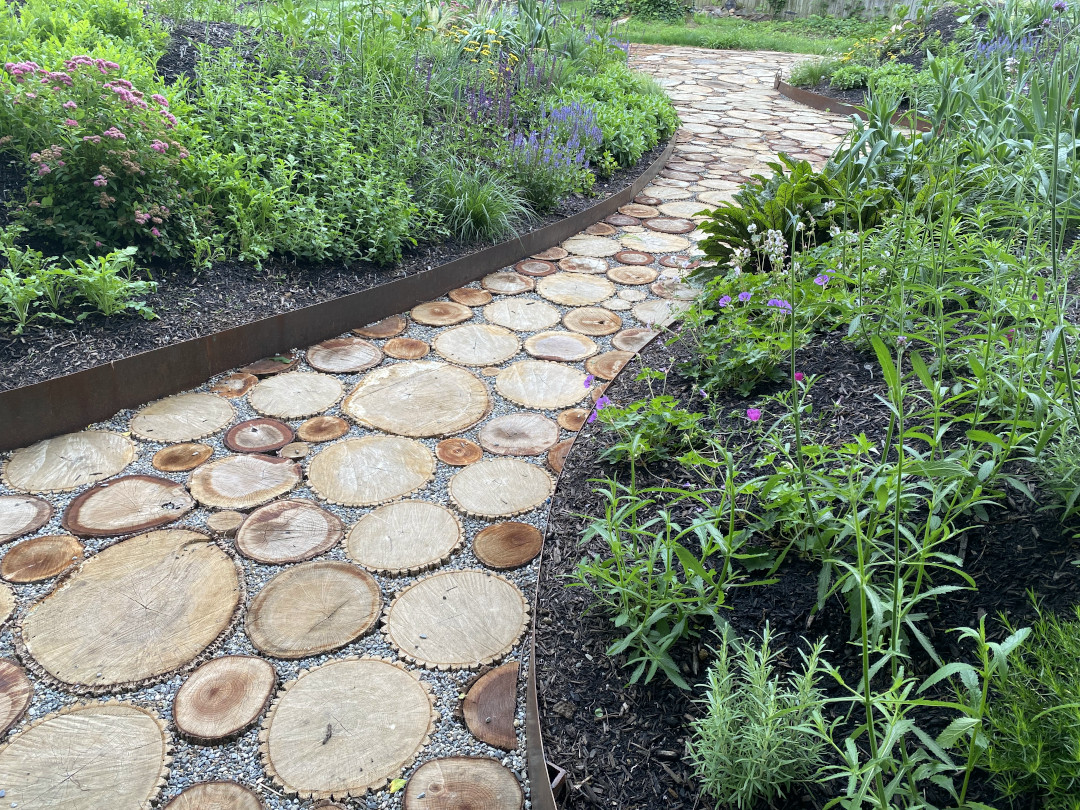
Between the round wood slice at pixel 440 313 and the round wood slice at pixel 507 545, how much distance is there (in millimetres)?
1453

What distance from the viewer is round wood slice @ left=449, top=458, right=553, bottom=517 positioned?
89.4 inches

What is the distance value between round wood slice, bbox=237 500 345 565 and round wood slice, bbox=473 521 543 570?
425mm

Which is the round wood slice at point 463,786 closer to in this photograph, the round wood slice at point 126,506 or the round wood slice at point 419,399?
the round wood slice at point 126,506

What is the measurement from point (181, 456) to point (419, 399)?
86cm

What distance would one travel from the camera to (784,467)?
5.38 ft

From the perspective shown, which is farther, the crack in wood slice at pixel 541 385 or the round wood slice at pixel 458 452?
the crack in wood slice at pixel 541 385

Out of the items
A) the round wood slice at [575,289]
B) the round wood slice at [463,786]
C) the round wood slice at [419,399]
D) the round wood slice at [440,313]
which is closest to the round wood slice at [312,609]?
the round wood slice at [463,786]

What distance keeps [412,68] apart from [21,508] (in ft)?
11.3

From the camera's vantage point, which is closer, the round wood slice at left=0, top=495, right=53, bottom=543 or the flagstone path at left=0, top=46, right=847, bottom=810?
Answer: the flagstone path at left=0, top=46, right=847, bottom=810

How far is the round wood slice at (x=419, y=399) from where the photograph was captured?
2652mm

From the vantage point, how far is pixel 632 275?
3.98 metres

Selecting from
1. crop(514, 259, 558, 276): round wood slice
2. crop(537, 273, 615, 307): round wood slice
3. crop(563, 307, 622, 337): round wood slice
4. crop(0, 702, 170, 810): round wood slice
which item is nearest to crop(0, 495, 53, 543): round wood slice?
crop(0, 702, 170, 810): round wood slice

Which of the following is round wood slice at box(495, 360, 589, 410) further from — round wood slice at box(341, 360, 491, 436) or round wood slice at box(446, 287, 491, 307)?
round wood slice at box(446, 287, 491, 307)

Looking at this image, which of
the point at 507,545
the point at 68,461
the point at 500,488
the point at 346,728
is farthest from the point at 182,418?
the point at 346,728
